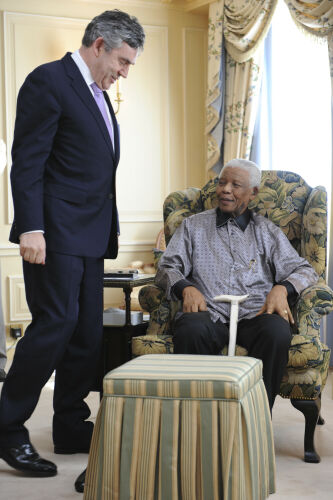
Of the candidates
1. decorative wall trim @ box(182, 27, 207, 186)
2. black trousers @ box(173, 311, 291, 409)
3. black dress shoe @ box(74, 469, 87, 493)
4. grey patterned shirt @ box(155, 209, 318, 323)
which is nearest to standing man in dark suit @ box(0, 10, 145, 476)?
black dress shoe @ box(74, 469, 87, 493)

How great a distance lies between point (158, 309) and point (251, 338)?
475mm

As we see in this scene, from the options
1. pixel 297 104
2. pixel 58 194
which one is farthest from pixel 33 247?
pixel 297 104

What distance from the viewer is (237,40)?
460 centimetres

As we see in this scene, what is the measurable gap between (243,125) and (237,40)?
0.57 metres

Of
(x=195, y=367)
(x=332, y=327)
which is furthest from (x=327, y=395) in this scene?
(x=195, y=367)

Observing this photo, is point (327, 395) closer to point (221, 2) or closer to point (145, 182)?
point (145, 182)

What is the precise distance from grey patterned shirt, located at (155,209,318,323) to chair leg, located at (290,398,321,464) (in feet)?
1.30

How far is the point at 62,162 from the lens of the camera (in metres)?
2.27

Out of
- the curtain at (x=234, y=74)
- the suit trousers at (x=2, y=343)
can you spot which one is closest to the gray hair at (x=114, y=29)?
the suit trousers at (x=2, y=343)

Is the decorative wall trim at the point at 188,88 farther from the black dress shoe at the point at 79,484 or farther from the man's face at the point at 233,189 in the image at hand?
the black dress shoe at the point at 79,484

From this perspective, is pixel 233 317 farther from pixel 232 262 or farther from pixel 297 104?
pixel 297 104

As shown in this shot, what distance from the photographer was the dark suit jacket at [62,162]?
220 cm

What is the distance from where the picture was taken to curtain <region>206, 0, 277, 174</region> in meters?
4.50

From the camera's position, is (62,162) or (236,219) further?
(236,219)
